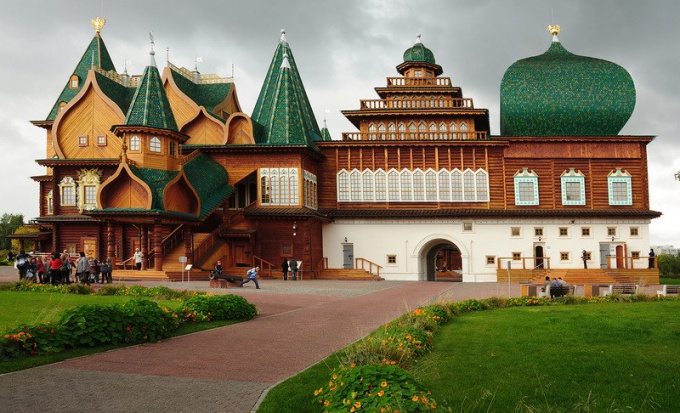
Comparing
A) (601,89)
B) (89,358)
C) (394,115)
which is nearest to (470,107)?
(394,115)

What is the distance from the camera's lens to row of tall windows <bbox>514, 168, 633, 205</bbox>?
134 ft

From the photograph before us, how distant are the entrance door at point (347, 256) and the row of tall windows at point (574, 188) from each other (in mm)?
10934

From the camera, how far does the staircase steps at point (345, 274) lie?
126 feet

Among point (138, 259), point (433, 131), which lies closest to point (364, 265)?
point (433, 131)

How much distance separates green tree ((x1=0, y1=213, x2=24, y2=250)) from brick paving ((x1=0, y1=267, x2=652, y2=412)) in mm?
75869

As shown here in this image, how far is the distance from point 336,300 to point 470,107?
75.3 ft

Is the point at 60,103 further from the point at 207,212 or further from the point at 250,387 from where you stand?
the point at 250,387

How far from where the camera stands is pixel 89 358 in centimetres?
1127

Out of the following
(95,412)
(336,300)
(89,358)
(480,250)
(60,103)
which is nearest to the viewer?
(95,412)

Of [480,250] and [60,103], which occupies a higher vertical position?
[60,103]

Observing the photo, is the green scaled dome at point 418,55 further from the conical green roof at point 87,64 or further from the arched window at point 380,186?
the conical green roof at point 87,64

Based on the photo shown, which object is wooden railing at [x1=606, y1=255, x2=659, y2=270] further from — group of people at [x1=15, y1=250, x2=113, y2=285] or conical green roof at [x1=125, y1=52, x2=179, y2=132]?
group of people at [x1=15, y1=250, x2=113, y2=285]

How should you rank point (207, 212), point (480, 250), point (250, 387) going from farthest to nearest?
point (480, 250)
point (207, 212)
point (250, 387)

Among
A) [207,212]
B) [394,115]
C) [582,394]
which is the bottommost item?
[582,394]
